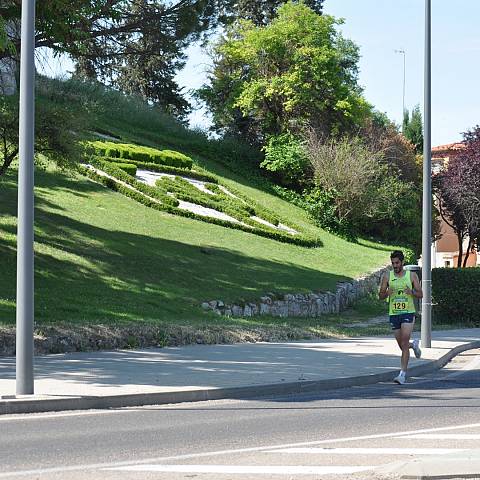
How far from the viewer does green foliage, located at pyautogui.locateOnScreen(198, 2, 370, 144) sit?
202 ft

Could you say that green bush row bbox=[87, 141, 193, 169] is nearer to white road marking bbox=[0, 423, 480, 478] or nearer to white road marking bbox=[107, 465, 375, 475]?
white road marking bbox=[0, 423, 480, 478]

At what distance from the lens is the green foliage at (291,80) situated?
61.5 meters

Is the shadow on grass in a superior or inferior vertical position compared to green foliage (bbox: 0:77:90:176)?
inferior

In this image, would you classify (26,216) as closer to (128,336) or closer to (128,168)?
(128,336)

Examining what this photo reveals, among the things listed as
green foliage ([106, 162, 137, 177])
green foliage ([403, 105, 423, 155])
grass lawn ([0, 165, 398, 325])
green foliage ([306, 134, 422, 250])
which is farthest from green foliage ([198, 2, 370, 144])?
green foliage ([403, 105, 423, 155])

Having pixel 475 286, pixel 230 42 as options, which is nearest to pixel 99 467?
pixel 475 286

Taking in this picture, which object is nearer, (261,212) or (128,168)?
(128,168)

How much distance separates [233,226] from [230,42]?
2565cm

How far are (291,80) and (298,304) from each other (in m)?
29.3

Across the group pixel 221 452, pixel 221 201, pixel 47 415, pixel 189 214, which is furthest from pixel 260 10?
pixel 221 452

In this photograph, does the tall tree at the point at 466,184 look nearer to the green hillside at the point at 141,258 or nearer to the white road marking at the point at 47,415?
the green hillside at the point at 141,258

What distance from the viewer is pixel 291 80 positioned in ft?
199

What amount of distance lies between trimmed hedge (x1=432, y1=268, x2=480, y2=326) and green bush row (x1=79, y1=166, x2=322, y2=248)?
1160 cm

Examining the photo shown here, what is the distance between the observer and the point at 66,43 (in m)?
26.3
